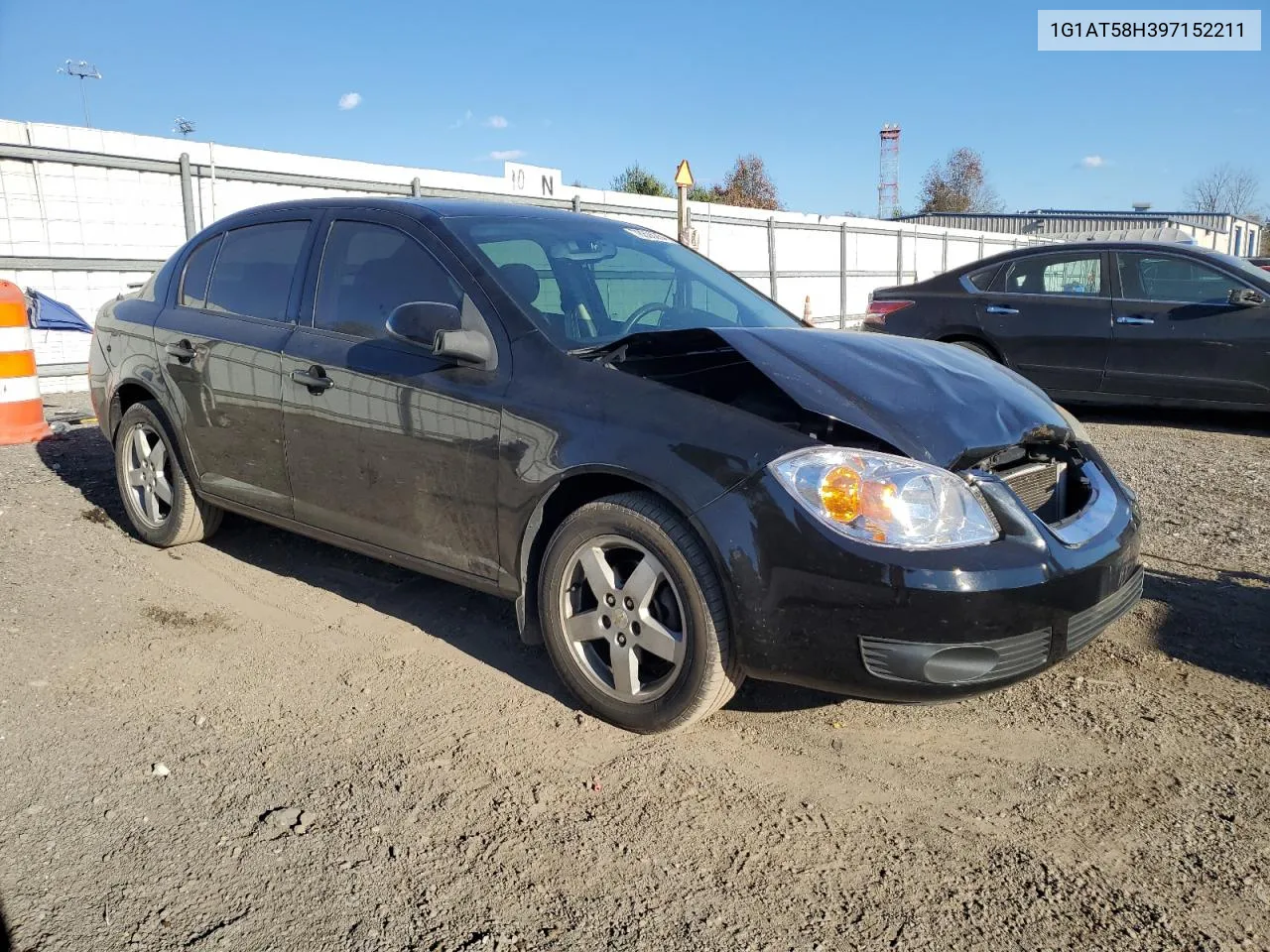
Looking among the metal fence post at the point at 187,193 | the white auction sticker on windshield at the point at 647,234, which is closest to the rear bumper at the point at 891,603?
the white auction sticker on windshield at the point at 647,234

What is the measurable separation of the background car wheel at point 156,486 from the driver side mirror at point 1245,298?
7.42 m

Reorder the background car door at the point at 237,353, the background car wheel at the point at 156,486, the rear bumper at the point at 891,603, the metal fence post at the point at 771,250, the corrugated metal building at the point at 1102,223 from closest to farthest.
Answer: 1. the rear bumper at the point at 891,603
2. the background car door at the point at 237,353
3. the background car wheel at the point at 156,486
4. the metal fence post at the point at 771,250
5. the corrugated metal building at the point at 1102,223

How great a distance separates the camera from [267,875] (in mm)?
2400

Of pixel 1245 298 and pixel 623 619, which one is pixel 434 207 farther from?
pixel 1245 298

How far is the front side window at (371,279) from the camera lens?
3648 mm

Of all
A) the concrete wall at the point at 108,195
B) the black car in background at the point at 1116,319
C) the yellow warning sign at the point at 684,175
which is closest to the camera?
the black car in background at the point at 1116,319

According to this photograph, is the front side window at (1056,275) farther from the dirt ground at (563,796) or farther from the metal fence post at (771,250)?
the metal fence post at (771,250)

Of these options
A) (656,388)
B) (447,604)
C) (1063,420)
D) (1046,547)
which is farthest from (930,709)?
(447,604)

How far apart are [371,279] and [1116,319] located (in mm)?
6534

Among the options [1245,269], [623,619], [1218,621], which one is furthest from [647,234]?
[1245,269]

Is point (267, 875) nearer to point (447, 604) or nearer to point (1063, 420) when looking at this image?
point (447, 604)

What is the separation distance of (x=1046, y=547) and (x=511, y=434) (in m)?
1.70

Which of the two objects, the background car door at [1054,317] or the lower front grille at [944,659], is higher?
the background car door at [1054,317]

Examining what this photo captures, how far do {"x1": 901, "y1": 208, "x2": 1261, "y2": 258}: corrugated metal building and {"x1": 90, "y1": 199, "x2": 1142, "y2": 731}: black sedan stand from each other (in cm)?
5046
